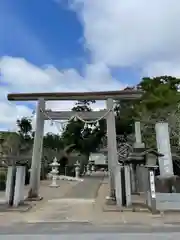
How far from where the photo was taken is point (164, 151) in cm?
1605

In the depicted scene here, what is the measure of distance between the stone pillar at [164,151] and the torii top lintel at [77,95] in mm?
2093

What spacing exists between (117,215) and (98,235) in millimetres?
3519

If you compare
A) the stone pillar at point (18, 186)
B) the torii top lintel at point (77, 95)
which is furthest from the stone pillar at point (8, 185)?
the torii top lintel at point (77, 95)

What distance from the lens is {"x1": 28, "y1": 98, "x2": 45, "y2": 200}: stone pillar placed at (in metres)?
16.2

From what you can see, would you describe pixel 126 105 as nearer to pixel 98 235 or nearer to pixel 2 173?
pixel 2 173

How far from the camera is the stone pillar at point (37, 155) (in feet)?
53.1

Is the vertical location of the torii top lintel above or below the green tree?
below

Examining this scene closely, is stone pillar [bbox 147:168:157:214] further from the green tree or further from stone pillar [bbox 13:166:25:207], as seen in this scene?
the green tree

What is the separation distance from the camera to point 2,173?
73.7ft

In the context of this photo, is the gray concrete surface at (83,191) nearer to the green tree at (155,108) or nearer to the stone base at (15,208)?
the stone base at (15,208)

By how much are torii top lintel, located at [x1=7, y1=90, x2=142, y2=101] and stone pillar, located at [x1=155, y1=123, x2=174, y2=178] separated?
6.87 feet

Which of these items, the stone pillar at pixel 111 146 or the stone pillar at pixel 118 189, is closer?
the stone pillar at pixel 118 189

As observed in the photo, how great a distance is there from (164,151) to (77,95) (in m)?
5.22

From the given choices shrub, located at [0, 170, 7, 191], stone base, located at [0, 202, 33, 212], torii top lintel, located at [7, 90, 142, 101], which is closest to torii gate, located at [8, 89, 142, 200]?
torii top lintel, located at [7, 90, 142, 101]
